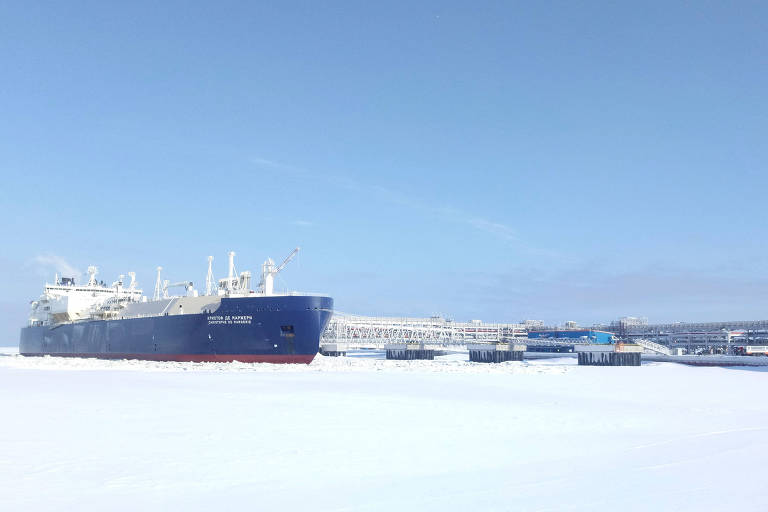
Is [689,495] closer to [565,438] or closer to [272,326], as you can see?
[565,438]

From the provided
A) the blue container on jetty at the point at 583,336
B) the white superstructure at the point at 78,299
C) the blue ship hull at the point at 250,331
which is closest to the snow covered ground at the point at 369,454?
the blue ship hull at the point at 250,331

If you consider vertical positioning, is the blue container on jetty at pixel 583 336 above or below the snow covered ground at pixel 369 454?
below

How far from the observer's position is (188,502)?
8750 mm

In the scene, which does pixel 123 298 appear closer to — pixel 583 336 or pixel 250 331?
pixel 250 331

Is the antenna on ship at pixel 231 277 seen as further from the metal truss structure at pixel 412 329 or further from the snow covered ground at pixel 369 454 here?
the metal truss structure at pixel 412 329

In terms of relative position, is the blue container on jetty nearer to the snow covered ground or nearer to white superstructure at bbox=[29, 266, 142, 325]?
white superstructure at bbox=[29, 266, 142, 325]

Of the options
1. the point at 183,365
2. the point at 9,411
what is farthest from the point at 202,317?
the point at 9,411

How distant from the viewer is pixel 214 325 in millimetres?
50219

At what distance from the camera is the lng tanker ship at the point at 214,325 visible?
4919 centimetres

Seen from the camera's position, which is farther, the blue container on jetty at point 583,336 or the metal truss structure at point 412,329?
the metal truss structure at point 412,329

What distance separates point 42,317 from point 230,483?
84.6 m

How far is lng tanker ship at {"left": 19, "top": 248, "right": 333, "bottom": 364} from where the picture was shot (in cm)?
4919

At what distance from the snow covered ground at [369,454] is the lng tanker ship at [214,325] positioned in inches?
1007

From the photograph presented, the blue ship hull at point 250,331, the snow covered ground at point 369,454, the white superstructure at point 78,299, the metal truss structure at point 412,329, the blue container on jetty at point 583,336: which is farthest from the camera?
the metal truss structure at point 412,329
